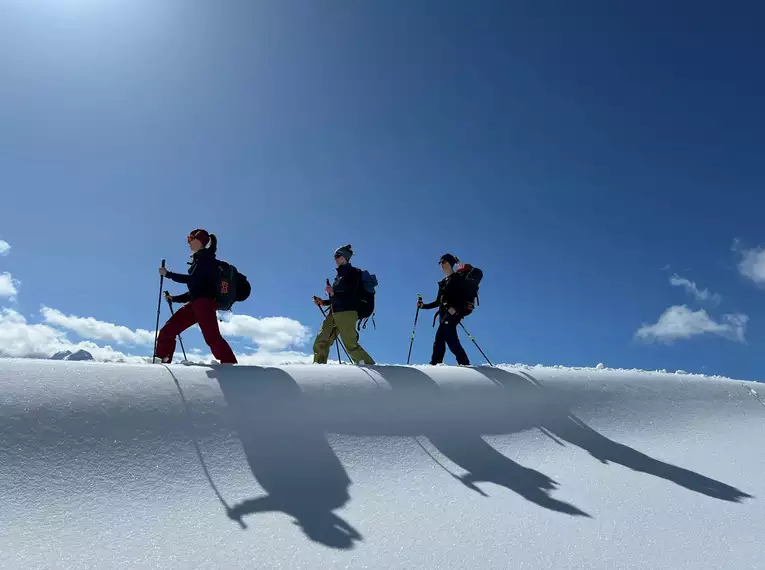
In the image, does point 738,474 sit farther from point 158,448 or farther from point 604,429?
point 158,448

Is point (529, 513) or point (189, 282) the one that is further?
point (189, 282)

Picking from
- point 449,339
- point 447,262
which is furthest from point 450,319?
point 447,262

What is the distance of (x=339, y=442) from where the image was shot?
580 centimetres

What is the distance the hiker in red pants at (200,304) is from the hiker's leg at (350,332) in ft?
7.08

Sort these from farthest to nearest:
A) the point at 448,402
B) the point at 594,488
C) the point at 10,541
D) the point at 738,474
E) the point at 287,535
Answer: the point at 448,402
the point at 738,474
the point at 594,488
the point at 287,535
the point at 10,541

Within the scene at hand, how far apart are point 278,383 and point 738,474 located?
605 centimetres

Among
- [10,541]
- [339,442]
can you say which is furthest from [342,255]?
[10,541]

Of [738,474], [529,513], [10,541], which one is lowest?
[10,541]

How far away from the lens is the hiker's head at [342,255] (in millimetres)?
9578

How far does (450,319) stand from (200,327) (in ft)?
15.6

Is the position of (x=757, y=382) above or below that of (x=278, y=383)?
above

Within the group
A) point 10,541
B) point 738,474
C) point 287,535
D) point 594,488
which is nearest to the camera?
point 10,541

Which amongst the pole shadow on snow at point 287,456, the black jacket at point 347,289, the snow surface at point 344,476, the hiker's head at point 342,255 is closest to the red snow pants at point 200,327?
the snow surface at point 344,476

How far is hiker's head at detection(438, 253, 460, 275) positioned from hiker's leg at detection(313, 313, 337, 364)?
2.55 meters
